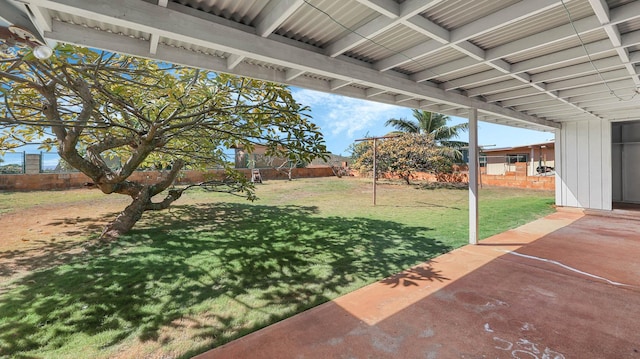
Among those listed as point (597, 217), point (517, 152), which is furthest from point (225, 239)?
Answer: point (517, 152)

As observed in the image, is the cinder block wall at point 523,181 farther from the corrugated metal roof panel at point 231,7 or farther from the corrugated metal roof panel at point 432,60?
the corrugated metal roof panel at point 231,7

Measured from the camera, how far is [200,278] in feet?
11.8

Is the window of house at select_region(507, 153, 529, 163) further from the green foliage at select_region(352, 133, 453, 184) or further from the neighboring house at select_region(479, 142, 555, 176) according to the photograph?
the green foliage at select_region(352, 133, 453, 184)

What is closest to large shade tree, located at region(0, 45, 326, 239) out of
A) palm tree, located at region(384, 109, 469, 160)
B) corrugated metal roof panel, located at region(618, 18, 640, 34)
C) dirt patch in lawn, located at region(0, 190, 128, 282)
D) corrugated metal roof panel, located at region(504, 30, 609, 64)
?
dirt patch in lawn, located at region(0, 190, 128, 282)

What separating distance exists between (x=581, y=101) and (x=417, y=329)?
6.05 m

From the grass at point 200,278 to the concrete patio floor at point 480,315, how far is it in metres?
0.29

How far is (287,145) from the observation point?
402 centimetres

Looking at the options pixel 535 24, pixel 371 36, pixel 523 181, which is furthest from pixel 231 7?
pixel 523 181

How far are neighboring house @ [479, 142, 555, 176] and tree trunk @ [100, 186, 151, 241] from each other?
58.0ft

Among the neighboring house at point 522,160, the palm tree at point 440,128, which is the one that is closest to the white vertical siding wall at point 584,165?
the neighboring house at point 522,160

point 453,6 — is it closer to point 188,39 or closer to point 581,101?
point 188,39

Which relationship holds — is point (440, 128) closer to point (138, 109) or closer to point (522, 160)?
point (522, 160)

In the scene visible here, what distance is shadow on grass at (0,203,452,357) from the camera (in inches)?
99.7

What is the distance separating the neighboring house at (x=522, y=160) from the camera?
16.6 metres
